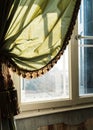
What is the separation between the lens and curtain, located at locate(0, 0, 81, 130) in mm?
1456

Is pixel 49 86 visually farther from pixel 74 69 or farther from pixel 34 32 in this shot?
pixel 34 32

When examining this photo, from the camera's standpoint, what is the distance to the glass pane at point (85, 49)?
2.12 meters

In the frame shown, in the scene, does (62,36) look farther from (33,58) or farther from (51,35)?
(33,58)

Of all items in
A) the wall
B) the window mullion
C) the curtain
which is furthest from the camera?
the window mullion

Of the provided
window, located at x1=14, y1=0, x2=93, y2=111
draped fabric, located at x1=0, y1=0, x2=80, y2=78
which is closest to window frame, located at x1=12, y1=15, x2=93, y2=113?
window, located at x1=14, y1=0, x2=93, y2=111

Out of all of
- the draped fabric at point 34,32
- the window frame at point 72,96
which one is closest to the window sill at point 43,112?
the window frame at point 72,96

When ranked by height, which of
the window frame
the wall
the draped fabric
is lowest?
the wall

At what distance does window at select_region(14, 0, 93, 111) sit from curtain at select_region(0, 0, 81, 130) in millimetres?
260

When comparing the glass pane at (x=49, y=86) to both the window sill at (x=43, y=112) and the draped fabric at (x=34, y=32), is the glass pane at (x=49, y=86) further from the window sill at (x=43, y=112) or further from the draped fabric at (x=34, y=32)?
the draped fabric at (x=34, y=32)

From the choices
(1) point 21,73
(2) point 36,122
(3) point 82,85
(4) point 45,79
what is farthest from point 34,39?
(3) point 82,85

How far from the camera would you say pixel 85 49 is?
2156 mm

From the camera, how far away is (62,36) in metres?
1.71

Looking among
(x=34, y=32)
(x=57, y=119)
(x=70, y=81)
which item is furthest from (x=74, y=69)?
(x=34, y=32)

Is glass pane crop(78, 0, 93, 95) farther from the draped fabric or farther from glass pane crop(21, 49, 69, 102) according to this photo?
the draped fabric
